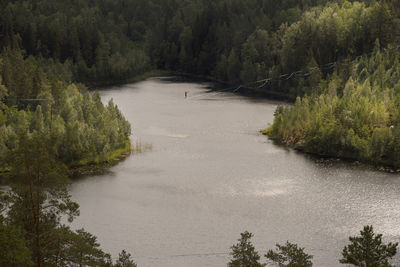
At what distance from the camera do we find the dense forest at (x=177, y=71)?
30969 mm

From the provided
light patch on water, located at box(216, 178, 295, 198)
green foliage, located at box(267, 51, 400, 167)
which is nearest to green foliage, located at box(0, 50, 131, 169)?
light patch on water, located at box(216, 178, 295, 198)

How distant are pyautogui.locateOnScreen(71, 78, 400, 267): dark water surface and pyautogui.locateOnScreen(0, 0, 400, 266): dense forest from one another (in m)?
4.79

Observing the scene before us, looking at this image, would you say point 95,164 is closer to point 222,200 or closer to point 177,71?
point 222,200

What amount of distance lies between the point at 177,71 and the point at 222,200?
12760cm

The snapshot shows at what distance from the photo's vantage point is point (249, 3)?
182 meters

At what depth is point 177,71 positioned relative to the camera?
187875 mm

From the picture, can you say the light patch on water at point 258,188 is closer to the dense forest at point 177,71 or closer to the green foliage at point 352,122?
the green foliage at point 352,122

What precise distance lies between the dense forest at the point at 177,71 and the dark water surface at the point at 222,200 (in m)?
4.79

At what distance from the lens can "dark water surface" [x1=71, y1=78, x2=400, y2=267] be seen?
52344mm

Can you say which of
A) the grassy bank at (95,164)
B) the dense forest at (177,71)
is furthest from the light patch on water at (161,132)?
the grassy bank at (95,164)

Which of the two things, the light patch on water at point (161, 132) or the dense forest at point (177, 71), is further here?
the light patch on water at point (161, 132)

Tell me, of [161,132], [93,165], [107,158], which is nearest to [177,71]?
[161,132]

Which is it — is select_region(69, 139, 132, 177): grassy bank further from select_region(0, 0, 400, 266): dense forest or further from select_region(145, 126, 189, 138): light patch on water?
select_region(145, 126, 189, 138): light patch on water

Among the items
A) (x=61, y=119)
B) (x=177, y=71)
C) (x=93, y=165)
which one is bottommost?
(x=93, y=165)
